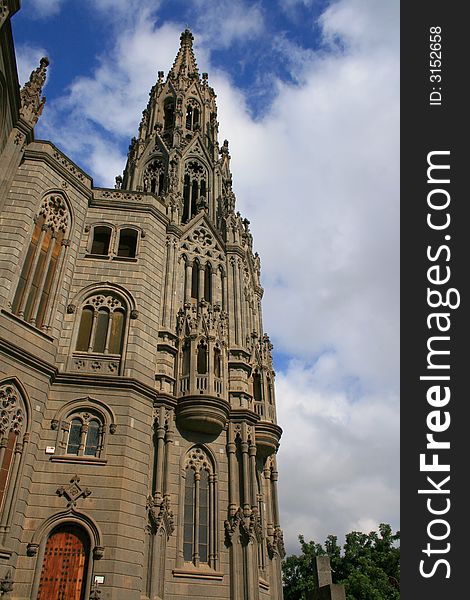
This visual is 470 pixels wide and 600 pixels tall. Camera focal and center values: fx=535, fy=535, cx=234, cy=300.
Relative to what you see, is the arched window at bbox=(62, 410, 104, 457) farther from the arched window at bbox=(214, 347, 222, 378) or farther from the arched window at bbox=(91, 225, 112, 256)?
the arched window at bbox=(91, 225, 112, 256)

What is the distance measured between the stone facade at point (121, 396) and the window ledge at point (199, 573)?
7cm

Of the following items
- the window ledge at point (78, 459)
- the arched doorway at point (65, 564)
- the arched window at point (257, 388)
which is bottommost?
the arched doorway at point (65, 564)

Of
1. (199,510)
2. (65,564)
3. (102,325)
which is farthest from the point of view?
(102,325)

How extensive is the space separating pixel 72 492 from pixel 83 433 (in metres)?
2.24

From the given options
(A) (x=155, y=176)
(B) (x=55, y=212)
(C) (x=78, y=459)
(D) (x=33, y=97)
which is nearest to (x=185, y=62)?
(A) (x=155, y=176)

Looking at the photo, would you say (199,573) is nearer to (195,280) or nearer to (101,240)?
(195,280)

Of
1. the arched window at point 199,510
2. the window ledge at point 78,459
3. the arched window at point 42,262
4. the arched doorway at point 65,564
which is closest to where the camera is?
the arched doorway at point 65,564

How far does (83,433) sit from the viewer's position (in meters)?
20.3

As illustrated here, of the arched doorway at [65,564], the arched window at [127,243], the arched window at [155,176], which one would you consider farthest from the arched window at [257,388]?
the arched window at [155,176]

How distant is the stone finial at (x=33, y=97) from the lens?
24.1 metres

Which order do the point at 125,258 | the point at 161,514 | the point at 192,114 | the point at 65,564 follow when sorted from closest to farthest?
the point at 65,564 → the point at 161,514 → the point at 125,258 → the point at 192,114

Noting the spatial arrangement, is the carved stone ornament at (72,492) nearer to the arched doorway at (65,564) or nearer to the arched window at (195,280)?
the arched doorway at (65,564)

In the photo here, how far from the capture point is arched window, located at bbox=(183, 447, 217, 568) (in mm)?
20828

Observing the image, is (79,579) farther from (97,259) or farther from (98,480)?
(97,259)
